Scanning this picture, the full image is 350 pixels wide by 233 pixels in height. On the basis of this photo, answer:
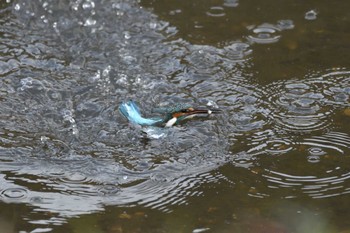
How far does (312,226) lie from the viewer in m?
3.69

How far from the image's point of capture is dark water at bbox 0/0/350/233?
12.6 feet

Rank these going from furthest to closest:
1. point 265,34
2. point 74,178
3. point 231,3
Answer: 1. point 231,3
2. point 265,34
3. point 74,178

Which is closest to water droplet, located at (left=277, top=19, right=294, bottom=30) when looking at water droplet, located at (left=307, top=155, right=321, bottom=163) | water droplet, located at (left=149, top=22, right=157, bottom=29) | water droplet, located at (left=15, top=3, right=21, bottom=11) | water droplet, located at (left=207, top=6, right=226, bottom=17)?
water droplet, located at (left=207, top=6, right=226, bottom=17)

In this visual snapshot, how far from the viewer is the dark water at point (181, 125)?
12.6ft

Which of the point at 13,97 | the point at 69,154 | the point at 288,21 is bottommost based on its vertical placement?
the point at 69,154

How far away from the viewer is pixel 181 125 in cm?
466

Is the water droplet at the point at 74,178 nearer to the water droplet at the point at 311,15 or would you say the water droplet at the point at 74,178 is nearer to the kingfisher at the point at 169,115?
the kingfisher at the point at 169,115

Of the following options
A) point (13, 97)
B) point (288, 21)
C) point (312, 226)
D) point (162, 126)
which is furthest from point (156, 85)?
point (312, 226)

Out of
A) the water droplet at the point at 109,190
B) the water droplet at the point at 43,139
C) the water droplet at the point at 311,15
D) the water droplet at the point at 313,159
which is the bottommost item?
the water droplet at the point at 109,190

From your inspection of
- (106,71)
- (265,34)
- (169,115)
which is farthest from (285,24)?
(169,115)

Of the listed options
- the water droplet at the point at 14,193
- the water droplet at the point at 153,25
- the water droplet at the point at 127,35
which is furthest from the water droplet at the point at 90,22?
the water droplet at the point at 14,193

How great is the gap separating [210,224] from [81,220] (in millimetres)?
686

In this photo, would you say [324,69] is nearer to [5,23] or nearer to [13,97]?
[13,97]

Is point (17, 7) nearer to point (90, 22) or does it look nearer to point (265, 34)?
point (90, 22)
